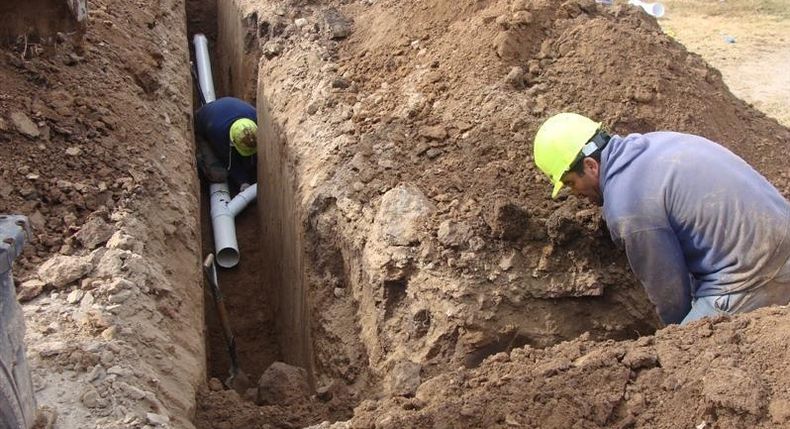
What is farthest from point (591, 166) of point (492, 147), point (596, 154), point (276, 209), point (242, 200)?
point (242, 200)

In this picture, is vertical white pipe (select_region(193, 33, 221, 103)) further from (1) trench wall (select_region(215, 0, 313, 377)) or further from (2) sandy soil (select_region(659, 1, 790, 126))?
(2) sandy soil (select_region(659, 1, 790, 126))

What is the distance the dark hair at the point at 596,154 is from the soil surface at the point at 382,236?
1.21ft

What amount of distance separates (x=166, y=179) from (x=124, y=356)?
200 centimetres

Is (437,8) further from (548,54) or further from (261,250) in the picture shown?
(261,250)

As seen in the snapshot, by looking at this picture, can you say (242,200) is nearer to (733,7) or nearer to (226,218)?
(226,218)

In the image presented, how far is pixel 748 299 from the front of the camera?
4.21m

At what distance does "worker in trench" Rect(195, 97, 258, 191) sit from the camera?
8.07 m

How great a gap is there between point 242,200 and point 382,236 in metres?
3.50

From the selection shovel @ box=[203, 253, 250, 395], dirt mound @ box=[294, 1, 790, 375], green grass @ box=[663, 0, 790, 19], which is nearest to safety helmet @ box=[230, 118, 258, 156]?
dirt mound @ box=[294, 1, 790, 375]

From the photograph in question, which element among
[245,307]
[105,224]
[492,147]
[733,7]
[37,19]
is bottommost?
[245,307]

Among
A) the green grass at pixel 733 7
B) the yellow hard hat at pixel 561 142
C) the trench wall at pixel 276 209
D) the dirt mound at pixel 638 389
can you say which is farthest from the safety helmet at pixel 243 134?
the green grass at pixel 733 7

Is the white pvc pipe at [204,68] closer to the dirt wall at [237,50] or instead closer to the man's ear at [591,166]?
the dirt wall at [237,50]

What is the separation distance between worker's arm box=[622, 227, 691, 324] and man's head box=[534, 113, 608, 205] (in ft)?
1.20

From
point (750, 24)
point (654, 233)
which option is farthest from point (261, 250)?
point (750, 24)
